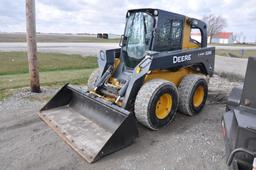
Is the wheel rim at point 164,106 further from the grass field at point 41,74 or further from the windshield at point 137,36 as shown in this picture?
the grass field at point 41,74

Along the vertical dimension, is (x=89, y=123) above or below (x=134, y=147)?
above

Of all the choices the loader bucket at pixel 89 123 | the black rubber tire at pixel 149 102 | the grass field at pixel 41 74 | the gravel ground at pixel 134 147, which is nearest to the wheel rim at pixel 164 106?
the black rubber tire at pixel 149 102

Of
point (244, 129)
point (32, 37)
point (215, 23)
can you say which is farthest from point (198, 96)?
point (215, 23)

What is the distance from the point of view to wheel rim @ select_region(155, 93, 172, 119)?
4.45 metres

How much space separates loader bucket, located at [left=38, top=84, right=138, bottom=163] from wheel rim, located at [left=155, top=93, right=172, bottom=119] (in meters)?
0.89

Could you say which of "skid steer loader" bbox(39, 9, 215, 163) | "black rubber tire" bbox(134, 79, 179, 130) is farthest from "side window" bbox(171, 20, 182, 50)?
"black rubber tire" bbox(134, 79, 179, 130)

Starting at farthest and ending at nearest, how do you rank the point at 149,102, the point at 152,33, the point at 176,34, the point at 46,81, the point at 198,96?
the point at 46,81, the point at 198,96, the point at 176,34, the point at 152,33, the point at 149,102

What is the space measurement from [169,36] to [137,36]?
69cm

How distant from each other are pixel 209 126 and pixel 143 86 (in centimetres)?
166

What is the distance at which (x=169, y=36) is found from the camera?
5.06 meters

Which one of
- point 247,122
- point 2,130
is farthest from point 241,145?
point 2,130

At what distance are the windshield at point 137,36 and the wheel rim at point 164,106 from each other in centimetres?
106

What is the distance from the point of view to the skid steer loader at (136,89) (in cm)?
392

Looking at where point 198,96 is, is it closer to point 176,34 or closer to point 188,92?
point 188,92
